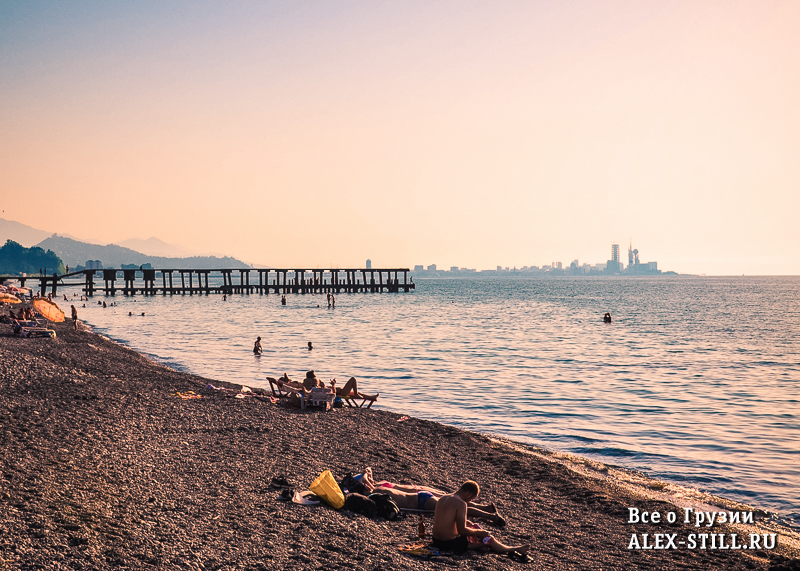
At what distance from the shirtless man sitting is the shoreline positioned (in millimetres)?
194

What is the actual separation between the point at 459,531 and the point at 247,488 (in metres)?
3.42

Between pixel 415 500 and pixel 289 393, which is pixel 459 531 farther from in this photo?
pixel 289 393

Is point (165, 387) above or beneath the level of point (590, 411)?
above

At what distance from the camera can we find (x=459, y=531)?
24.8ft

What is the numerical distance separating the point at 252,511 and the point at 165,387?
422 inches

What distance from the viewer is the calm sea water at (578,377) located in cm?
1409

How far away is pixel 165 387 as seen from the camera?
1758 cm

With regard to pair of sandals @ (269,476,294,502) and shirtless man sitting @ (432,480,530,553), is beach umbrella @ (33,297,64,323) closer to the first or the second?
pair of sandals @ (269,476,294,502)

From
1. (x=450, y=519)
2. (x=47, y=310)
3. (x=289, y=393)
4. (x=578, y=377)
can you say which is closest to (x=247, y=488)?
(x=450, y=519)

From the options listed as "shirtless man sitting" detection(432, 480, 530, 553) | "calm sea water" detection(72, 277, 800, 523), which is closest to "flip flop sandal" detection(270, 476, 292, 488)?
"shirtless man sitting" detection(432, 480, 530, 553)

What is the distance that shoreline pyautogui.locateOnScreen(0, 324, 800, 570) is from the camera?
6.71 meters

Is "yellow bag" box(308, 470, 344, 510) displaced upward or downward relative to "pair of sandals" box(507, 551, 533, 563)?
upward

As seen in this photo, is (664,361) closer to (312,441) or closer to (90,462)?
(312,441)

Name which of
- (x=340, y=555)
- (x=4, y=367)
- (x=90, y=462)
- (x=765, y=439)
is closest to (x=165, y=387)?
(x=4, y=367)
